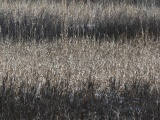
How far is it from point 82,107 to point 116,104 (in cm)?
39

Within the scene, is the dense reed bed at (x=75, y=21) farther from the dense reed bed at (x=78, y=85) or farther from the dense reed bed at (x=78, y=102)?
the dense reed bed at (x=78, y=102)

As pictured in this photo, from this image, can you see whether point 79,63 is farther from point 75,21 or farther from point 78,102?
point 75,21

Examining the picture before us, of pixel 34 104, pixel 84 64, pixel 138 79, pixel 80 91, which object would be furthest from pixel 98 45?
pixel 34 104

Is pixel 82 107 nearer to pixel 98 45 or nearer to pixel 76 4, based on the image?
pixel 98 45

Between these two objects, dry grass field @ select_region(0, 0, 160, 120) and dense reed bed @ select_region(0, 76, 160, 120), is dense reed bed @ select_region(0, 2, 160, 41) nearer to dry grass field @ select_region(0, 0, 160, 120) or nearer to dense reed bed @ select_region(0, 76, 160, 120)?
dry grass field @ select_region(0, 0, 160, 120)

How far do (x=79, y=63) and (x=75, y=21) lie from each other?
8.69 ft

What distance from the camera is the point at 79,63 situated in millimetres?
5117

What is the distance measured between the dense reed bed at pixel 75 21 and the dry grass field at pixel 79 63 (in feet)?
0.06

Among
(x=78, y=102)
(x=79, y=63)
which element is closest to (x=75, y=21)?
(x=79, y=63)

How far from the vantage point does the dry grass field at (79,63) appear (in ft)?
11.6

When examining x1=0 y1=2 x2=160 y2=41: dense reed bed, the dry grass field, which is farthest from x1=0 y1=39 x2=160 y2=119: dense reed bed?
x1=0 y1=2 x2=160 y2=41: dense reed bed

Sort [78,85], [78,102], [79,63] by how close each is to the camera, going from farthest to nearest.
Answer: [79,63]
[78,85]
[78,102]

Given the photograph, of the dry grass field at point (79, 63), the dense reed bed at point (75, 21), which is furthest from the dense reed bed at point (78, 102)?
the dense reed bed at point (75, 21)

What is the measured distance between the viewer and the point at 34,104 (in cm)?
348
